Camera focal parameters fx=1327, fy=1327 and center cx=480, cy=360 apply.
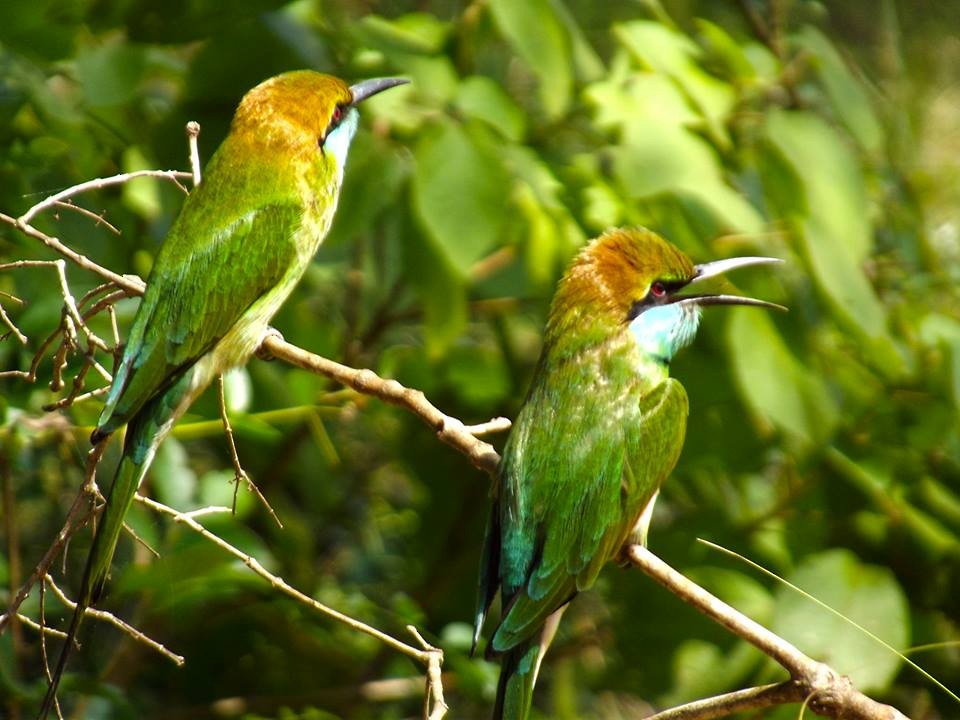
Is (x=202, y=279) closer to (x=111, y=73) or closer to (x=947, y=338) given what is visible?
(x=111, y=73)

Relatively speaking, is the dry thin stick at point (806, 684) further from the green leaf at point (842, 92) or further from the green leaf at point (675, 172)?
the green leaf at point (842, 92)

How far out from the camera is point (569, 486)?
205cm

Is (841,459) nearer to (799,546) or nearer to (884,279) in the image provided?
(799,546)

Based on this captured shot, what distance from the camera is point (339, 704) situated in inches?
130

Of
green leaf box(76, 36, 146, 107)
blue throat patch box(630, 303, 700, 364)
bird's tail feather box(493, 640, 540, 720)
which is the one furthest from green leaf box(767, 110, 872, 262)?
green leaf box(76, 36, 146, 107)

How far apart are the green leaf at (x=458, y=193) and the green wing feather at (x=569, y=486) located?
0.30 meters

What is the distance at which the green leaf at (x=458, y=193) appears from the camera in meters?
2.30

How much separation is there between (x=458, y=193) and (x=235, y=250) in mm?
407

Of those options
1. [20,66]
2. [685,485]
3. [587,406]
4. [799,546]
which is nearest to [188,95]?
[20,66]

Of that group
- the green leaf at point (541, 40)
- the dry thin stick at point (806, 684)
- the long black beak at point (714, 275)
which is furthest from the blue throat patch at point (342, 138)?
the dry thin stick at point (806, 684)

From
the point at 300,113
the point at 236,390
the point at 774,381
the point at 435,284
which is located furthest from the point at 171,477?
the point at 774,381

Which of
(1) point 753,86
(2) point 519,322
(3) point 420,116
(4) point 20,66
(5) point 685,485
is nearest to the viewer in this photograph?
(4) point 20,66

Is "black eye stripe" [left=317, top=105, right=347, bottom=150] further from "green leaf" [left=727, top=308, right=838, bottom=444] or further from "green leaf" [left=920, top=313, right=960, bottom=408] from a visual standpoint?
"green leaf" [left=920, top=313, right=960, bottom=408]

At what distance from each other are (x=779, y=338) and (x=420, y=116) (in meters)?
0.84
